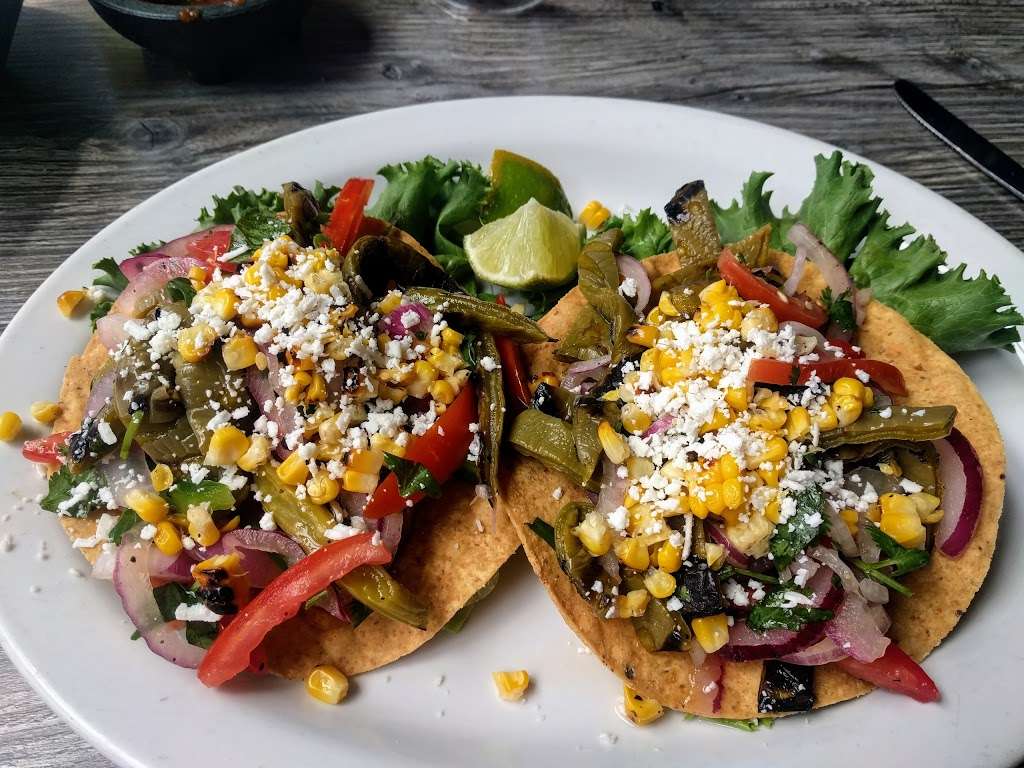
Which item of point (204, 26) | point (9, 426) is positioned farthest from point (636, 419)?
point (204, 26)

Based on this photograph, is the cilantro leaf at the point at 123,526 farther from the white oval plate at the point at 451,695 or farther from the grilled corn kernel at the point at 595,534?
the grilled corn kernel at the point at 595,534

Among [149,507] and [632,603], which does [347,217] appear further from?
[632,603]

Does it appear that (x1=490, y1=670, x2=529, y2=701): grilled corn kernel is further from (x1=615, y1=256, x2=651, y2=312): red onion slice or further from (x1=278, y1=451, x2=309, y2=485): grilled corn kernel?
(x1=615, y1=256, x2=651, y2=312): red onion slice

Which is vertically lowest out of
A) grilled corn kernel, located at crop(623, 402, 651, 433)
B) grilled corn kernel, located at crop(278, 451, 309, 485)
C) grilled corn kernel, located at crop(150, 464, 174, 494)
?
grilled corn kernel, located at crop(150, 464, 174, 494)

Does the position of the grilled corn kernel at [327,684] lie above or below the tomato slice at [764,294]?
below

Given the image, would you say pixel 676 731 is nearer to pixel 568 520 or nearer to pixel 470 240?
pixel 568 520

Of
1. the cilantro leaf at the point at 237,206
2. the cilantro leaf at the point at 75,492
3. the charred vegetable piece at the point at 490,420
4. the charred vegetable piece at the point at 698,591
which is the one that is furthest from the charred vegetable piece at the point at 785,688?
the cilantro leaf at the point at 237,206

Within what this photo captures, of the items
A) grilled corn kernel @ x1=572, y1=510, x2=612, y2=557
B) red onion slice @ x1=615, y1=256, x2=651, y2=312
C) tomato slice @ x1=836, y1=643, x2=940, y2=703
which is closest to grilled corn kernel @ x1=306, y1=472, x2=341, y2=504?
grilled corn kernel @ x1=572, y1=510, x2=612, y2=557
